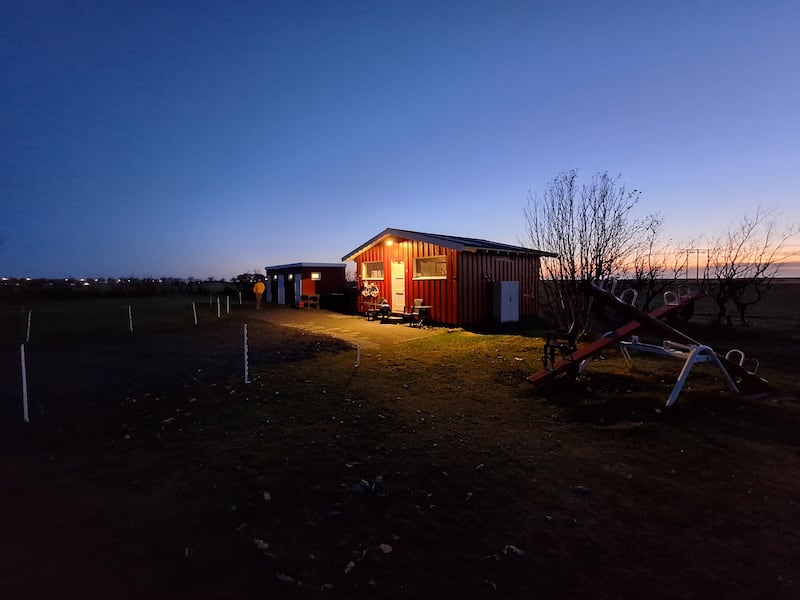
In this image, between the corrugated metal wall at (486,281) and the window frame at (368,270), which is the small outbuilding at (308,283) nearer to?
the window frame at (368,270)

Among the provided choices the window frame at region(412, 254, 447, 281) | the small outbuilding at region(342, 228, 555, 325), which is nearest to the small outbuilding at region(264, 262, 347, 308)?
the small outbuilding at region(342, 228, 555, 325)

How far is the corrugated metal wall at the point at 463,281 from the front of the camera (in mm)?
15344

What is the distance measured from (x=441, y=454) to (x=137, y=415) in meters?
4.56

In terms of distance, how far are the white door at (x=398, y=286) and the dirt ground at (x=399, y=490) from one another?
10.1m

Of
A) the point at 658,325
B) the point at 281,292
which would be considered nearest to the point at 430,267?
the point at 658,325

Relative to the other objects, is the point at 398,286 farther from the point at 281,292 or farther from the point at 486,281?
the point at 281,292

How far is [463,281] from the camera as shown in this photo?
604 inches

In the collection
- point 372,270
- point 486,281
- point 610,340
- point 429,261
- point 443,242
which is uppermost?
point 443,242

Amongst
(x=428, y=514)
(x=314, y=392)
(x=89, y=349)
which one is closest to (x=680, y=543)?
(x=428, y=514)

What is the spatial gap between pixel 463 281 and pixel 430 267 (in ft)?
9.48

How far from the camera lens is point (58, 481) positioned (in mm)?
4059

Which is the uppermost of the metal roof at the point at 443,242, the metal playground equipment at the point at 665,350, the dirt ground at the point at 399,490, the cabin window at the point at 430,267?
the metal roof at the point at 443,242

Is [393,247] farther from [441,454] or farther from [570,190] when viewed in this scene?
[441,454]

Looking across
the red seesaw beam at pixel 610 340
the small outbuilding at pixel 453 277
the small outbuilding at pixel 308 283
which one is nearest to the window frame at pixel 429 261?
the small outbuilding at pixel 453 277
